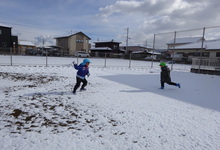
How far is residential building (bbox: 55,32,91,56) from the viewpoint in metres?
42.9

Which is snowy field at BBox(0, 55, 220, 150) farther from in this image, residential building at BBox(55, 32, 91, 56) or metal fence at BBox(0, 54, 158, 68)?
residential building at BBox(55, 32, 91, 56)

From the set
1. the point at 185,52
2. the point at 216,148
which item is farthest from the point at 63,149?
the point at 185,52

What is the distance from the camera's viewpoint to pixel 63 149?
2.12 m

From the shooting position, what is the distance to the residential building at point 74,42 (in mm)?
42875

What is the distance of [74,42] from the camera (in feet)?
141

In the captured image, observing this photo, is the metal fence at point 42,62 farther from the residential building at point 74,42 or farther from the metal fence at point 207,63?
the residential building at point 74,42

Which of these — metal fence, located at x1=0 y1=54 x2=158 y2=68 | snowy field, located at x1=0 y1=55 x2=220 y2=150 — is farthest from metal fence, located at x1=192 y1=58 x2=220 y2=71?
snowy field, located at x1=0 y1=55 x2=220 y2=150

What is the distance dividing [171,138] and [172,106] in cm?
179

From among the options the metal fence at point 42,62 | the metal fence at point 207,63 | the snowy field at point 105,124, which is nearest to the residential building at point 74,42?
the metal fence at point 42,62

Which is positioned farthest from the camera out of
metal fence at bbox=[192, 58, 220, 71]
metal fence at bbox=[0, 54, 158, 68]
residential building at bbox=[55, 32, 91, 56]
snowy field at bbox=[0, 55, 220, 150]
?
residential building at bbox=[55, 32, 91, 56]

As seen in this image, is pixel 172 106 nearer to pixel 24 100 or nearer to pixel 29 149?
pixel 29 149

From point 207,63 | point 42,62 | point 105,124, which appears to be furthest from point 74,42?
point 105,124

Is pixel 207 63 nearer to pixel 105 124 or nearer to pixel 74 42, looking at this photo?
pixel 105 124

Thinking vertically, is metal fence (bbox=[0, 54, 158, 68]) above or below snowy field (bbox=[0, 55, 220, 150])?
above
